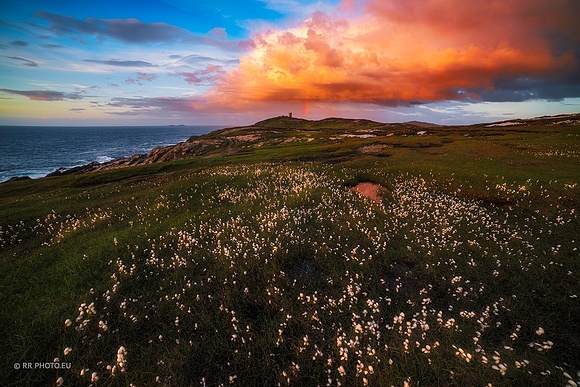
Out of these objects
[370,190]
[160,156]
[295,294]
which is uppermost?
[370,190]

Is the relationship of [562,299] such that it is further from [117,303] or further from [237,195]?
[237,195]

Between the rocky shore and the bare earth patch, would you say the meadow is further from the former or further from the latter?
the rocky shore

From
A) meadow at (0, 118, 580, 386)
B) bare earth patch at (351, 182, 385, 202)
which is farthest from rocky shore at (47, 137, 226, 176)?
bare earth patch at (351, 182, 385, 202)

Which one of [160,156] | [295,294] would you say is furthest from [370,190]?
[160,156]

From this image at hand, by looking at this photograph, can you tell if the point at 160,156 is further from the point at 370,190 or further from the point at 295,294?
the point at 295,294

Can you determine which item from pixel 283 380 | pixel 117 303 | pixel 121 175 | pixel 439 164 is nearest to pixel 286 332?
pixel 283 380
